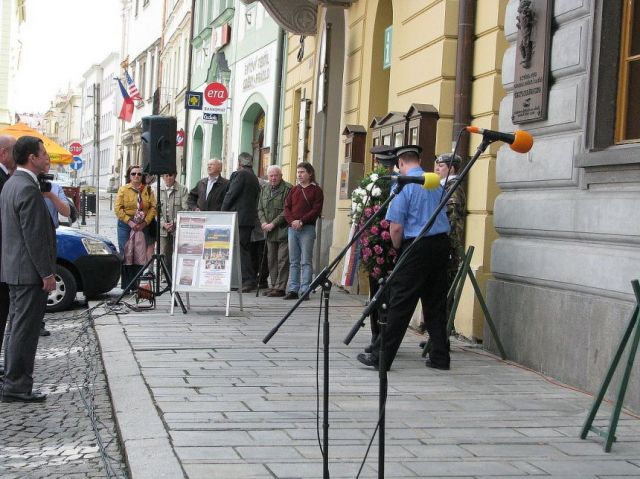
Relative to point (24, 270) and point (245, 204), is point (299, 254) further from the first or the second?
point (24, 270)

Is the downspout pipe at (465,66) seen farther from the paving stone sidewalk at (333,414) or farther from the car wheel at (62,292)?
the car wheel at (62,292)

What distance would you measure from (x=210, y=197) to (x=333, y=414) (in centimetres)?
837

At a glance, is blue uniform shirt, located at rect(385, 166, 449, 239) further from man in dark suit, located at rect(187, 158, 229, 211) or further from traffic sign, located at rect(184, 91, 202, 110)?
traffic sign, located at rect(184, 91, 202, 110)

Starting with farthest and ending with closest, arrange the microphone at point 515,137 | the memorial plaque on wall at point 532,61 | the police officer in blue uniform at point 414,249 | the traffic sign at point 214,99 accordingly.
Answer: the traffic sign at point 214,99, the memorial plaque on wall at point 532,61, the police officer in blue uniform at point 414,249, the microphone at point 515,137

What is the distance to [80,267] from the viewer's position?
1241cm

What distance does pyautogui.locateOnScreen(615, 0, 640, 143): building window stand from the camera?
7.20 meters

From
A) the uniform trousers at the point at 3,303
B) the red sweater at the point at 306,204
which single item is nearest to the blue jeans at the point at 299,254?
the red sweater at the point at 306,204

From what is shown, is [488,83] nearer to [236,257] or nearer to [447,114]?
[447,114]

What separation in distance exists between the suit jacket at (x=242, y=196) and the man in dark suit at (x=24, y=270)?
6.94 m

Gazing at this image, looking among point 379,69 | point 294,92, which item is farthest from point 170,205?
point 294,92

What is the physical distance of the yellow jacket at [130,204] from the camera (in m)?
13.3

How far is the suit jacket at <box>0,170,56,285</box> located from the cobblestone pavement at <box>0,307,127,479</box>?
2.93 feet

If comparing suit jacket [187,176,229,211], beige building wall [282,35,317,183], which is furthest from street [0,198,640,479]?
beige building wall [282,35,317,183]

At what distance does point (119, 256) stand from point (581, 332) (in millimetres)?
7426
